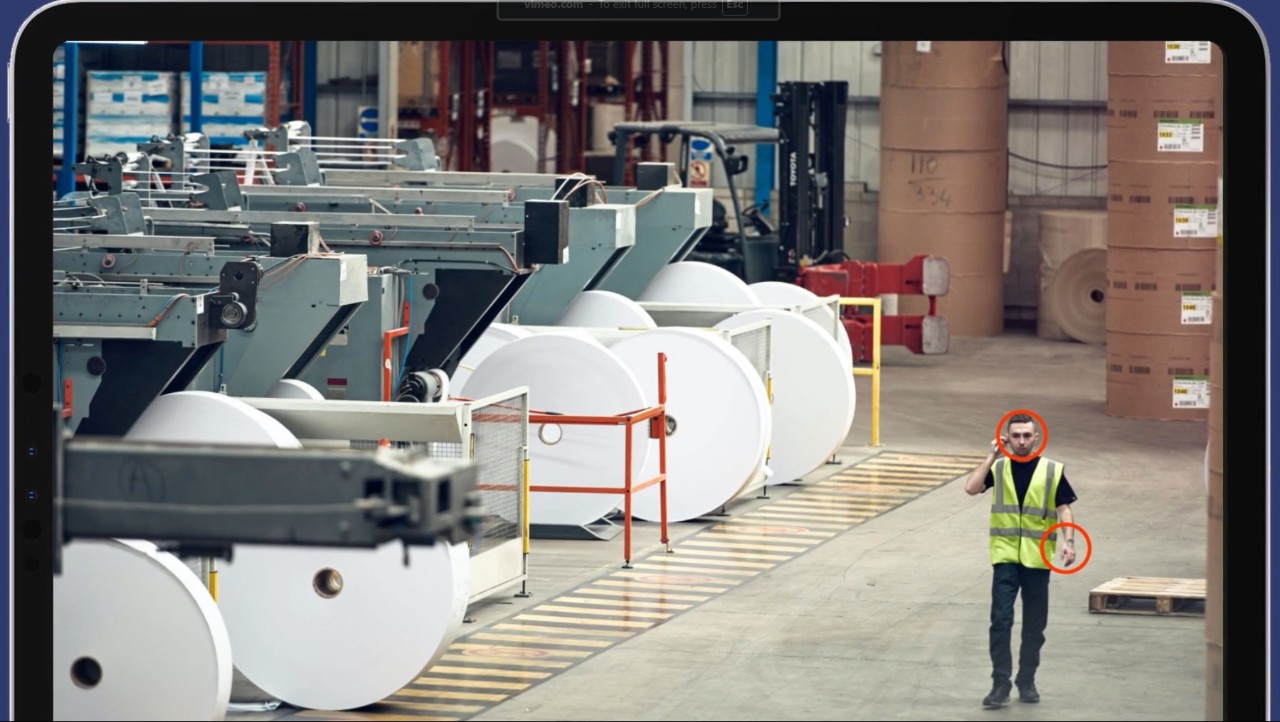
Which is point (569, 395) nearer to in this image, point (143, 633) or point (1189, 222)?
point (143, 633)

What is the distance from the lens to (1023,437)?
23.5 feet

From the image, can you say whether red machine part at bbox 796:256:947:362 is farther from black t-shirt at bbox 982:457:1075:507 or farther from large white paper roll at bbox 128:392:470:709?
large white paper roll at bbox 128:392:470:709

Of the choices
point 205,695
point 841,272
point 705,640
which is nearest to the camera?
point 205,695

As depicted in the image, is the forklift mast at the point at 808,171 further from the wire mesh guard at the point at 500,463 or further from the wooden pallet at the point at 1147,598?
the wire mesh guard at the point at 500,463

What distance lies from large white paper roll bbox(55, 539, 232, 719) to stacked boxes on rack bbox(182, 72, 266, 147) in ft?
62.9

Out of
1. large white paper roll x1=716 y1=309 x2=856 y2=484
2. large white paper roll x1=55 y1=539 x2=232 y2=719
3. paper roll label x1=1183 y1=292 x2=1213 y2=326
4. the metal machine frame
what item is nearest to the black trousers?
the metal machine frame

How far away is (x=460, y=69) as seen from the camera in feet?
88.2

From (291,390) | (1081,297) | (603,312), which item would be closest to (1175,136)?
(603,312)

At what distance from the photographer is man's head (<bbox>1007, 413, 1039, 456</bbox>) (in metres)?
6.90

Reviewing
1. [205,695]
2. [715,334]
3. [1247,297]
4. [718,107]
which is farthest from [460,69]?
[1247,297]

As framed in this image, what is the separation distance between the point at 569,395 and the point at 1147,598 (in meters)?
3.45

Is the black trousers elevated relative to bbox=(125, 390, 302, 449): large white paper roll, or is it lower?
lower

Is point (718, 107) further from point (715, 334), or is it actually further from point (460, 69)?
point (715, 334)

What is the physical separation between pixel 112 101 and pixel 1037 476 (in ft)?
61.3
